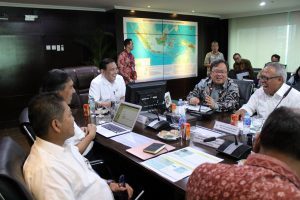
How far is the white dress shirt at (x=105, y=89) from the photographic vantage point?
299 centimetres

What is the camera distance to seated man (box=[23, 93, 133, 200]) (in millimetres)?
989

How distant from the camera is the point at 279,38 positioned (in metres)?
6.89

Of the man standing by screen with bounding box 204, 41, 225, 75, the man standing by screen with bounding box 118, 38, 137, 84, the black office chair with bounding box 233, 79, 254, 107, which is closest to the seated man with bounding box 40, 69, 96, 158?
the black office chair with bounding box 233, 79, 254, 107

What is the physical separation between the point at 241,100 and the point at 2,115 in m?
4.44

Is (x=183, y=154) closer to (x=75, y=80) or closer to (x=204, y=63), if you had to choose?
(x=75, y=80)

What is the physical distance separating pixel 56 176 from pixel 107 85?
6.98ft

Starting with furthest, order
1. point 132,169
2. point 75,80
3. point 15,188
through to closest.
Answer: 1. point 75,80
2. point 132,169
3. point 15,188

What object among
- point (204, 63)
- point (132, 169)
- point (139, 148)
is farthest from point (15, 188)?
point (204, 63)

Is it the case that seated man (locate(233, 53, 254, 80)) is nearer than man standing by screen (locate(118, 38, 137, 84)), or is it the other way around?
man standing by screen (locate(118, 38, 137, 84))

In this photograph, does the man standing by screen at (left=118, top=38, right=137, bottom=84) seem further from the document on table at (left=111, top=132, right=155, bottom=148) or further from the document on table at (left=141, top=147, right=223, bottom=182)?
the document on table at (left=141, top=147, right=223, bottom=182)

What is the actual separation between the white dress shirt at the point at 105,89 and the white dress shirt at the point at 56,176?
1.78 meters

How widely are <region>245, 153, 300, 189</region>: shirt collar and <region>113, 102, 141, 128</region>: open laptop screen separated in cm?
141

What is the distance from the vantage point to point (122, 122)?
2.16 m

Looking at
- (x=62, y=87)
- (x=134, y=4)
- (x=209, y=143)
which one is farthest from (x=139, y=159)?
(x=134, y=4)
